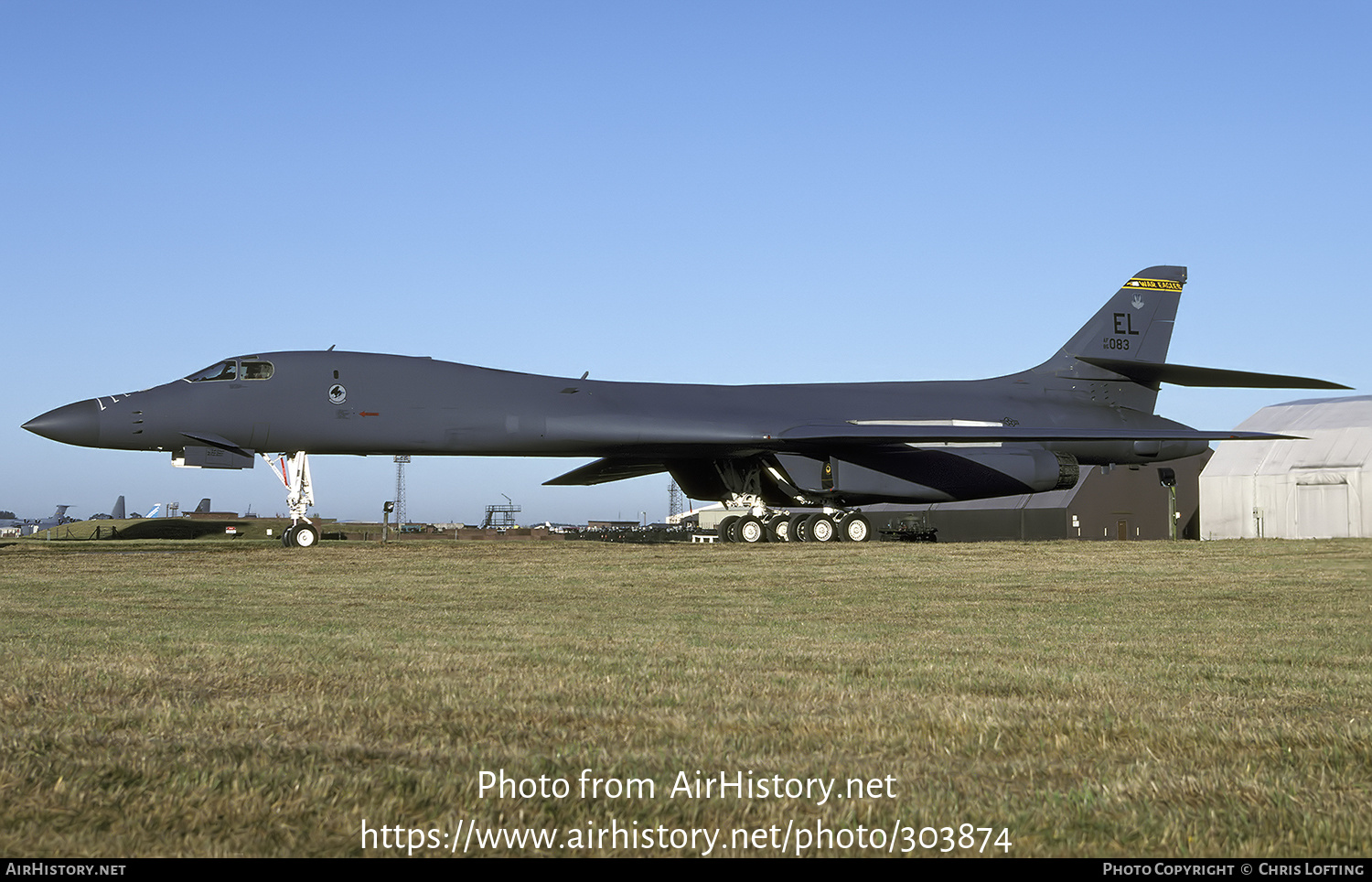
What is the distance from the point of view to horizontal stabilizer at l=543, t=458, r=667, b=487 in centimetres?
2431

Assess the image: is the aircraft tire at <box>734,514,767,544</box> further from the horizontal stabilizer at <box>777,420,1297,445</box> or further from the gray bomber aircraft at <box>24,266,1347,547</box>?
the horizontal stabilizer at <box>777,420,1297,445</box>

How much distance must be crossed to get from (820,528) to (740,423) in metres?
2.68

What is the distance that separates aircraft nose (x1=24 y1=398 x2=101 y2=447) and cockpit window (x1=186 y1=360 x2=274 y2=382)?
1.54m

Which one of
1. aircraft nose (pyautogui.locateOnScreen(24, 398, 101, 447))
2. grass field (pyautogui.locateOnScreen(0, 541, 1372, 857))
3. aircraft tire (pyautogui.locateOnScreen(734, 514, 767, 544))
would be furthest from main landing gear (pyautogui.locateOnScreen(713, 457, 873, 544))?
grass field (pyautogui.locateOnScreen(0, 541, 1372, 857))

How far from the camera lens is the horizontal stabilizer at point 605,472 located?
24.3m

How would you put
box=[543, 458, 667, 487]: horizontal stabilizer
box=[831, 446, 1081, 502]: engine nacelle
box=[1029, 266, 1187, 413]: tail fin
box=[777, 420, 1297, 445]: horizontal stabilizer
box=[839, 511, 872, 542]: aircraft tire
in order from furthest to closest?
1. box=[1029, 266, 1187, 413]: tail fin
2. box=[543, 458, 667, 487]: horizontal stabilizer
3. box=[839, 511, 872, 542]: aircraft tire
4. box=[831, 446, 1081, 502]: engine nacelle
5. box=[777, 420, 1297, 445]: horizontal stabilizer

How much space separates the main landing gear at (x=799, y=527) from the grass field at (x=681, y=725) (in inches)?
473

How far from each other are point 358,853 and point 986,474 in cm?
2081

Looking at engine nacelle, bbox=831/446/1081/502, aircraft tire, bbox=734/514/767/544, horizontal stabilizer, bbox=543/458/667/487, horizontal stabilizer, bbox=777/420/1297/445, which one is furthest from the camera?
horizontal stabilizer, bbox=543/458/667/487

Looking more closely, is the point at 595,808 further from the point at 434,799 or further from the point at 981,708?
the point at 981,708

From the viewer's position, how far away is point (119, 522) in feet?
181

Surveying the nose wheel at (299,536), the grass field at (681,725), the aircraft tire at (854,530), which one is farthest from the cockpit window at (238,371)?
the aircraft tire at (854,530)

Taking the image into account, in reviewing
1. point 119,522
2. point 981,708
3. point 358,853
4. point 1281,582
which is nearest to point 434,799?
point 358,853

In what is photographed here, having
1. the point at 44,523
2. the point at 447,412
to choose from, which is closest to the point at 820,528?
the point at 447,412
